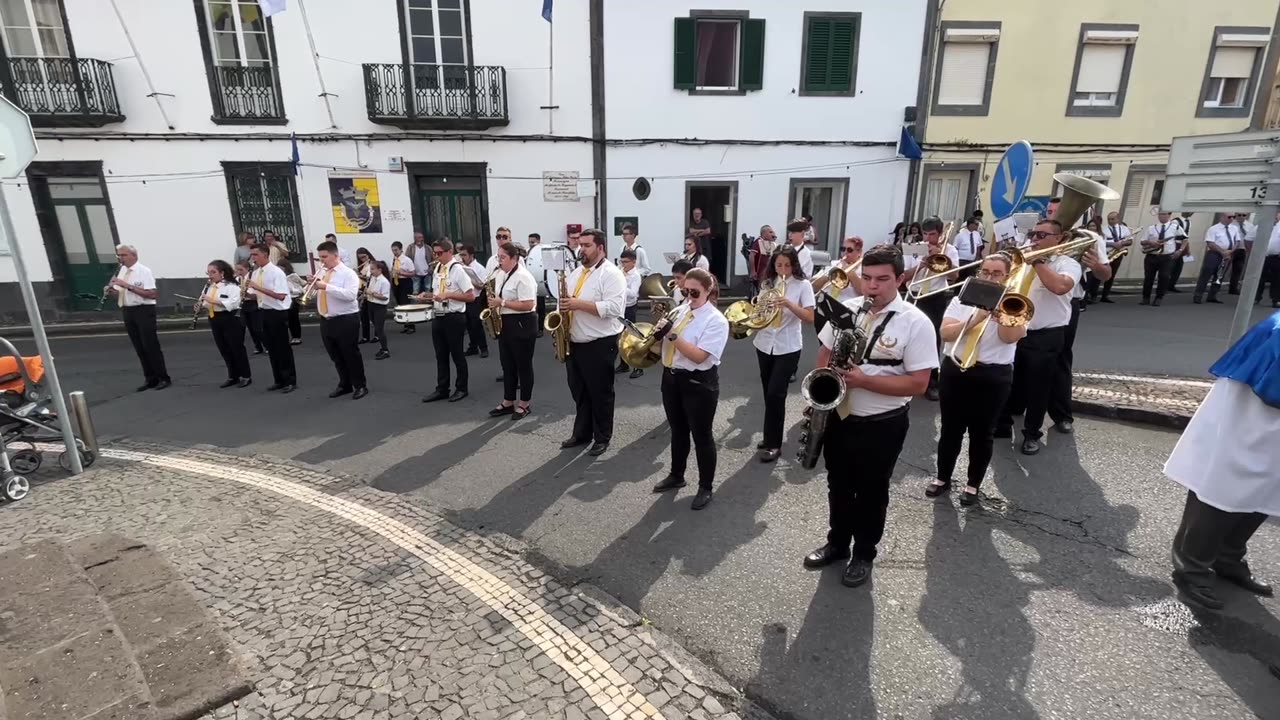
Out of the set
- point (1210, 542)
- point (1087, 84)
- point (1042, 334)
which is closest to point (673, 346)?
point (1042, 334)

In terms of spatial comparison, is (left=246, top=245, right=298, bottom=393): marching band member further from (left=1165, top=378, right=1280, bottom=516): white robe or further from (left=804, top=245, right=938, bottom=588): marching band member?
(left=1165, top=378, right=1280, bottom=516): white robe

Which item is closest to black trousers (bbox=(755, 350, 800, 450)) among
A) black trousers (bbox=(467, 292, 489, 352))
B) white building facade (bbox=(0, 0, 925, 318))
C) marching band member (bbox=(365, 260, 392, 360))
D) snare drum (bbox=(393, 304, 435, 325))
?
snare drum (bbox=(393, 304, 435, 325))

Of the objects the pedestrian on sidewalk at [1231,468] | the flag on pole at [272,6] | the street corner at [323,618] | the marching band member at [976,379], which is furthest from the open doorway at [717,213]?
the pedestrian on sidewalk at [1231,468]

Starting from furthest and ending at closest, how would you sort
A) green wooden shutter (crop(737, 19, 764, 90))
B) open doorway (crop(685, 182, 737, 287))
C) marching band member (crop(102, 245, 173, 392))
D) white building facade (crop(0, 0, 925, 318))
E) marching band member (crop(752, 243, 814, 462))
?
open doorway (crop(685, 182, 737, 287))
green wooden shutter (crop(737, 19, 764, 90))
white building facade (crop(0, 0, 925, 318))
marching band member (crop(102, 245, 173, 392))
marching band member (crop(752, 243, 814, 462))

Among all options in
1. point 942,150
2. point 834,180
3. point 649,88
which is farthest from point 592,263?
point 942,150

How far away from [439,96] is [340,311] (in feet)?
27.9

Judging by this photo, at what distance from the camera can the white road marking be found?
2957mm

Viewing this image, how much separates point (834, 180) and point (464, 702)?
1484cm

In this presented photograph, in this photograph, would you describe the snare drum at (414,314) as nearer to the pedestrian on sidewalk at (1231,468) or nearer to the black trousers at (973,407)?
the black trousers at (973,407)

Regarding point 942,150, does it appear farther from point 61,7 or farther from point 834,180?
point 61,7

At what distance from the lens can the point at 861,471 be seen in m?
3.55

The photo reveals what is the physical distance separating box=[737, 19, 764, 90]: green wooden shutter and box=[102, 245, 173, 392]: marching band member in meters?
12.3

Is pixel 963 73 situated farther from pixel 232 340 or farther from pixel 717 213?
pixel 232 340

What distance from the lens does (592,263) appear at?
5836 millimetres
